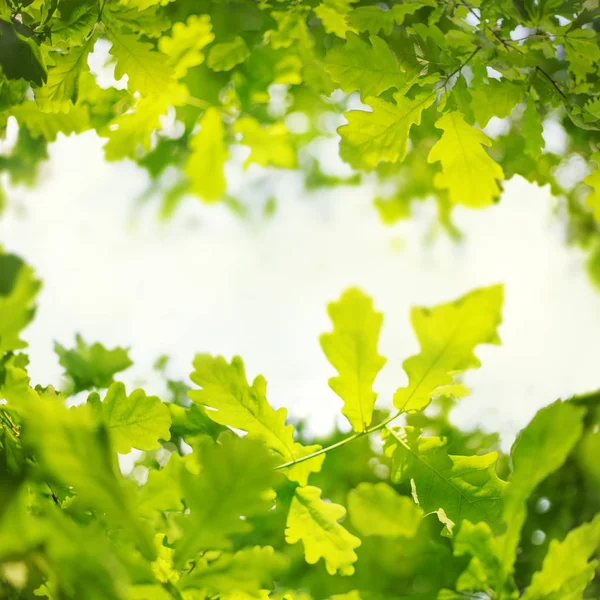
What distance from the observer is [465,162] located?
2.45ft

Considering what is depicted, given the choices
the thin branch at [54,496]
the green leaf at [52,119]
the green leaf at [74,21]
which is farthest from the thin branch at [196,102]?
the thin branch at [54,496]

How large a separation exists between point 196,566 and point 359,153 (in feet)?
1.94

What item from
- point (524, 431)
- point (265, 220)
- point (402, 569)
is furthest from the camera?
point (265, 220)

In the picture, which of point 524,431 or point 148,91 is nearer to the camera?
point 524,431

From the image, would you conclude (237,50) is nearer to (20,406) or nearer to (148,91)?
(148,91)

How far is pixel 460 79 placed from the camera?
730 millimetres

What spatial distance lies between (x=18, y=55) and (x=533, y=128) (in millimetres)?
706

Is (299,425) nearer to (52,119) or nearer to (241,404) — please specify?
(241,404)

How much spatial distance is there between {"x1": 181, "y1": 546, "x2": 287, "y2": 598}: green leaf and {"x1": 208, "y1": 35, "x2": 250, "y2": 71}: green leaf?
0.80 m

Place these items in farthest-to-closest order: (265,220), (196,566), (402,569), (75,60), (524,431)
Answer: (265,220), (402,569), (75,60), (196,566), (524,431)

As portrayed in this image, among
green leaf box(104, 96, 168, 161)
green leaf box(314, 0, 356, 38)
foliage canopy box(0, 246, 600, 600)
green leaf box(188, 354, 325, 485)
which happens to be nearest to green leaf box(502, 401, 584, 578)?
foliage canopy box(0, 246, 600, 600)

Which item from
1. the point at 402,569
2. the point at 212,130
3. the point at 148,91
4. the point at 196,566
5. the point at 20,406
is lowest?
the point at 402,569

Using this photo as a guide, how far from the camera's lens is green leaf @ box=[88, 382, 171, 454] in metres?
0.62

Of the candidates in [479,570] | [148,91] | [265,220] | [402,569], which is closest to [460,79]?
[148,91]
